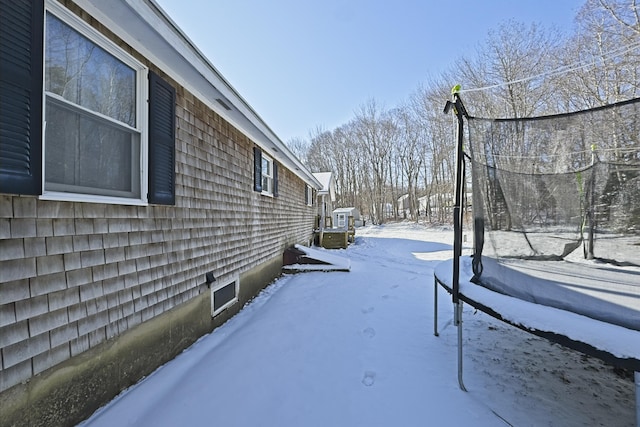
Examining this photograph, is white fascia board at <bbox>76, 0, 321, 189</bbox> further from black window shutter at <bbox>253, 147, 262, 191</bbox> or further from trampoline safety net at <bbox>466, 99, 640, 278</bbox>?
trampoline safety net at <bbox>466, 99, 640, 278</bbox>

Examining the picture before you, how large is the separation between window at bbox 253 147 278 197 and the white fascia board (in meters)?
1.21

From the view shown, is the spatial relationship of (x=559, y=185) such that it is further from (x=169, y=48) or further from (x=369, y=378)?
(x=169, y=48)

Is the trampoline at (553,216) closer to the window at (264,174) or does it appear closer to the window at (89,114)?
the window at (89,114)

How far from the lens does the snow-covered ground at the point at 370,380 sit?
2166 millimetres

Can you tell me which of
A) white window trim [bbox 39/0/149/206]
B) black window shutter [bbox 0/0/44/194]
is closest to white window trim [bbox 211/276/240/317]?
white window trim [bbox 39/0/149/206]

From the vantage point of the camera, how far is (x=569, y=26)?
44.1 feet

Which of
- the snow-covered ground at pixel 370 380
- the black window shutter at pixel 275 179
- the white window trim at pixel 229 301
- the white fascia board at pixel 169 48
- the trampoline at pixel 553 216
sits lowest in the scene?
the snow-covered ground at pixel 370 380

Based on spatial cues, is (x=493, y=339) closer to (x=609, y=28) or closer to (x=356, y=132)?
(x=609, y=28)

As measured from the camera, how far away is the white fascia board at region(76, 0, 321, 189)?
2.18 metres

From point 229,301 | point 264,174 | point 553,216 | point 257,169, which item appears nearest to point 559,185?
point 553,216

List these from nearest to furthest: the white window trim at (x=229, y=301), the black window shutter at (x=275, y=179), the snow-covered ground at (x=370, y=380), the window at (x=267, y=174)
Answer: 1. the snow-covered ground at (x=370, y=380)
2. the white window trim at (x=229, y=301)
3. the window at (x=267, y=174)
4. the black window shutter at (x=275, y=179)

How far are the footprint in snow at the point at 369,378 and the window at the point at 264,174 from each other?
12.9ft

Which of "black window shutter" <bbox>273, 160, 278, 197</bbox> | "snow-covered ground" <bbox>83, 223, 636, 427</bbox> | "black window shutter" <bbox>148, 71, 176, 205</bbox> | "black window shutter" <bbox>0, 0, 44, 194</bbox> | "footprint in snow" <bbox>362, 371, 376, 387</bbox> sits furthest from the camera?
"black window shutter" <bbox>273, 160, 278, 197</bbox>

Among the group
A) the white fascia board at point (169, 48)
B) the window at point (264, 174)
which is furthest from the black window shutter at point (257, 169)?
the white fascia board at point (169, 48)
